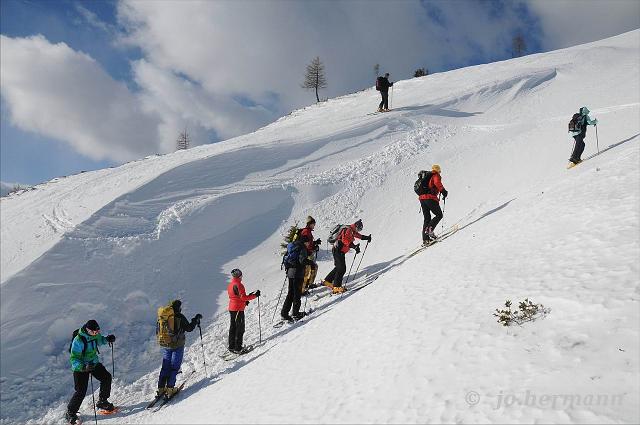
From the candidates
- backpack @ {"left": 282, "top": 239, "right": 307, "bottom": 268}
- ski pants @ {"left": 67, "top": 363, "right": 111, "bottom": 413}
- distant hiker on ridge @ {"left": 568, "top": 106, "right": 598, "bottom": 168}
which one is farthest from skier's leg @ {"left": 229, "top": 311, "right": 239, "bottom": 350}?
distant hiker on ridge @ {"left": 568, "top": 106, "right": 598, "bottom": 168}

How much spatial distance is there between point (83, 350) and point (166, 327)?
6.18 feet

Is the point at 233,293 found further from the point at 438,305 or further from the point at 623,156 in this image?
the point at 623,156

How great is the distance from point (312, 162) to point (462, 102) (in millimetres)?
11842

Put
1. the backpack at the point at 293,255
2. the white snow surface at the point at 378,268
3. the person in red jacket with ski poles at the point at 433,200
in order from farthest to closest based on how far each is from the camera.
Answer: the person in red jacket with ski poles at the point at 433,200
the backpack at the point at 293,255
the white snow surface at the point at 378,268

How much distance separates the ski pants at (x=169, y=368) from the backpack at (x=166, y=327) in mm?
242

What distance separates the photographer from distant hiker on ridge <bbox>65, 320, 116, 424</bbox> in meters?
9.12

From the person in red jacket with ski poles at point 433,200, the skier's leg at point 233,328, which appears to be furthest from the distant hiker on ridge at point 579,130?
the skier's leg at point 233,328

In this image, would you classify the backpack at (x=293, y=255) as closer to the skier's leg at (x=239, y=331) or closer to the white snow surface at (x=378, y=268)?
the white snow surface at (x=378, y=268)

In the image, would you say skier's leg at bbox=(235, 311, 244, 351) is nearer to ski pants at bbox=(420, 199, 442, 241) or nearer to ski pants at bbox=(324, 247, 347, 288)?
ski pants at bbox=(324, 247, 347, 288)

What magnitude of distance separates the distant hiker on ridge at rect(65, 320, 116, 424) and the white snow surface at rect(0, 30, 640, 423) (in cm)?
50

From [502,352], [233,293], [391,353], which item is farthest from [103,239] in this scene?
[502,352]

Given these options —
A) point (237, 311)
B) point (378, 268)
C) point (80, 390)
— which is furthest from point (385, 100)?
point (80, 390)

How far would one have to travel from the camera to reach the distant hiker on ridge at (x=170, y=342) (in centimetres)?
950

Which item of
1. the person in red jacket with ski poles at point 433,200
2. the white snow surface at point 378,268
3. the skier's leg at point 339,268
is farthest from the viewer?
the person in red jacket with ski poles at point 433,200
